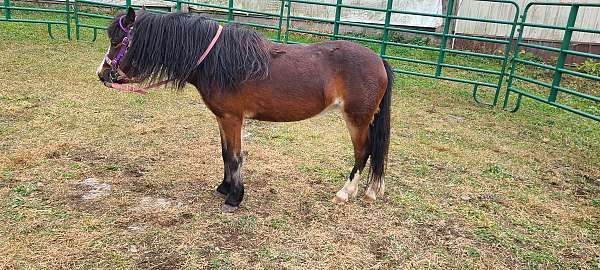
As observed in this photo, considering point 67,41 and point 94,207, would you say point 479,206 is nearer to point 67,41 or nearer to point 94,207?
point 94,207

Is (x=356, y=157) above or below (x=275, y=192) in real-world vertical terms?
above

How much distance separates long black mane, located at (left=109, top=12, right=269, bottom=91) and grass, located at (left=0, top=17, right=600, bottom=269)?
2.88 feet

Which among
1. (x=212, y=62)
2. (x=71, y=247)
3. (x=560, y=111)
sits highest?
(x=212, y=62)

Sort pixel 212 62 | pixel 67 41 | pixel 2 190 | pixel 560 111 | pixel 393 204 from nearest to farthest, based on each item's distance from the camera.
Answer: pixel 212 62 → pixel 2 190 → pixel 393 204 → pixel 560 111 → pixel 67 41

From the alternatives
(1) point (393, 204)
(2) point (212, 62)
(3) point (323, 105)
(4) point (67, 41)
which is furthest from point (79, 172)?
(4) point (67, 41)

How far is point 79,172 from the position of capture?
3123 mm

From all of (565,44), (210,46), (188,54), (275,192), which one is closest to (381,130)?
(275,192)

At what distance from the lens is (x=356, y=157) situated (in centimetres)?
303

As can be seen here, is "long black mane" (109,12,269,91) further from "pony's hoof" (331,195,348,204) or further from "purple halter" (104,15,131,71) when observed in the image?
"pony's hoof" (331,195,348,204)

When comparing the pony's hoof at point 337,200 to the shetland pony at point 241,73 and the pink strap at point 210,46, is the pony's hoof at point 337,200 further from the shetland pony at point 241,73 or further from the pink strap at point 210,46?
the pink strap at point 210,46

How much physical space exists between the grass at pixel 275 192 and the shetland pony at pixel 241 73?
0.37m

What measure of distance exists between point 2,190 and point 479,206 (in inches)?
130

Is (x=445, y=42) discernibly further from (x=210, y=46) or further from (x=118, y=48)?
(x=118, y=48)

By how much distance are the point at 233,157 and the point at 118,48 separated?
0.98 meters
